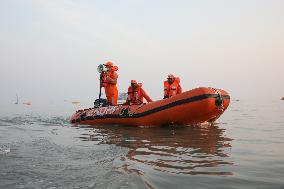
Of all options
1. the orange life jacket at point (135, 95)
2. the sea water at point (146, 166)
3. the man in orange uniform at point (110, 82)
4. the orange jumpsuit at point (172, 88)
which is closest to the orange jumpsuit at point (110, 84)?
the man in orange uniform at point (110, 82)

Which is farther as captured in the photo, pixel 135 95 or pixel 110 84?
pixel 110 84

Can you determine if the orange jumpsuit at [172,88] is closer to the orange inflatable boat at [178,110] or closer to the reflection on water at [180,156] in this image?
the orange inflatable boat at [178,110]

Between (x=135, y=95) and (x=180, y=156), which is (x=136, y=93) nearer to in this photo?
(x=135, y=95)

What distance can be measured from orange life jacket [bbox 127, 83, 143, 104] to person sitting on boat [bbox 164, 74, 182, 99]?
103 centimetres

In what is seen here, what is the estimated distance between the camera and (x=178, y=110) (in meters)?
10.5

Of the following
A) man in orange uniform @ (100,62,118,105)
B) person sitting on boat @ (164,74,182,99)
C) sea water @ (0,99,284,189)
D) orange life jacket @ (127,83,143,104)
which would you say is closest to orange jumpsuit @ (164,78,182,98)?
person sitting on boat @ (164,74,182,99)

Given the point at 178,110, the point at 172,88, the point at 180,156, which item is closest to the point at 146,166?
the point at 180,156

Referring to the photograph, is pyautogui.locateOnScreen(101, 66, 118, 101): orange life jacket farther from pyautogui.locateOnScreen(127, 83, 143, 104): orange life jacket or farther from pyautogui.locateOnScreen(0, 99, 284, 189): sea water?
pyautogui.locateOnScreen(0, 99, 284, 189): sea water

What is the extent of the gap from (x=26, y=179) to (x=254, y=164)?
3244 millimetres

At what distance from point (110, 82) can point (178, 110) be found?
141 inches

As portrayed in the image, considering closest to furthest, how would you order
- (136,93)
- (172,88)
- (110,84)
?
(172,88) < (136,93) < (110,84)

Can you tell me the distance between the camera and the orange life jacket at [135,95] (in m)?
12.3

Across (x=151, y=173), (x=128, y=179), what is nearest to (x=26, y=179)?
(x=128, y=179)

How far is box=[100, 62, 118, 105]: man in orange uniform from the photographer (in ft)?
42.2
